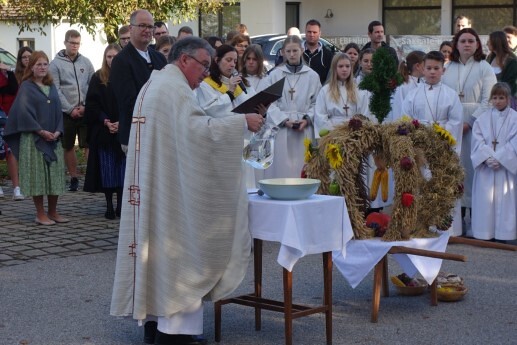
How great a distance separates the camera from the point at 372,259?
7152 mm

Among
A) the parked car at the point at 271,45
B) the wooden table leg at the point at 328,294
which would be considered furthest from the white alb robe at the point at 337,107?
the parked car at the point at 271,45

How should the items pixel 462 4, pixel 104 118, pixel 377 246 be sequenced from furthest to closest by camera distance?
pixel 462 4 → pixel 104 118 → pixel 377 246

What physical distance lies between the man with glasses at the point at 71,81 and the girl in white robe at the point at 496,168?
5377 mm

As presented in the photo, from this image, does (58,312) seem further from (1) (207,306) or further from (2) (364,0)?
(2) (364,0)

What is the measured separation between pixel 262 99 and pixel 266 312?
6.08 feet

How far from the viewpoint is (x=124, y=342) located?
261 inches

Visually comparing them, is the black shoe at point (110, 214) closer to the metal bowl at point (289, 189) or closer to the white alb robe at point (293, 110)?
the white alb robe at point (293, 110)

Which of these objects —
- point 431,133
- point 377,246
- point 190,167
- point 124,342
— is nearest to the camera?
point 190,167

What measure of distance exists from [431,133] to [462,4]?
853 inches

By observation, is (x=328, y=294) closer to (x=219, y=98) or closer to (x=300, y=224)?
(x=300, y=224)

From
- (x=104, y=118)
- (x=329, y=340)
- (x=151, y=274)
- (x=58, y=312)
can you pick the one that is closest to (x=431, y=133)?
(x=329, y=340)

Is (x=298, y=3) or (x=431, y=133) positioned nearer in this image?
(x=431, y=133)

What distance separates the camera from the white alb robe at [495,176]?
10.1 m

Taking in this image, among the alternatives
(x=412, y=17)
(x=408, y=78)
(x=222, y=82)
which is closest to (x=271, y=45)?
(x=408, y=78)
